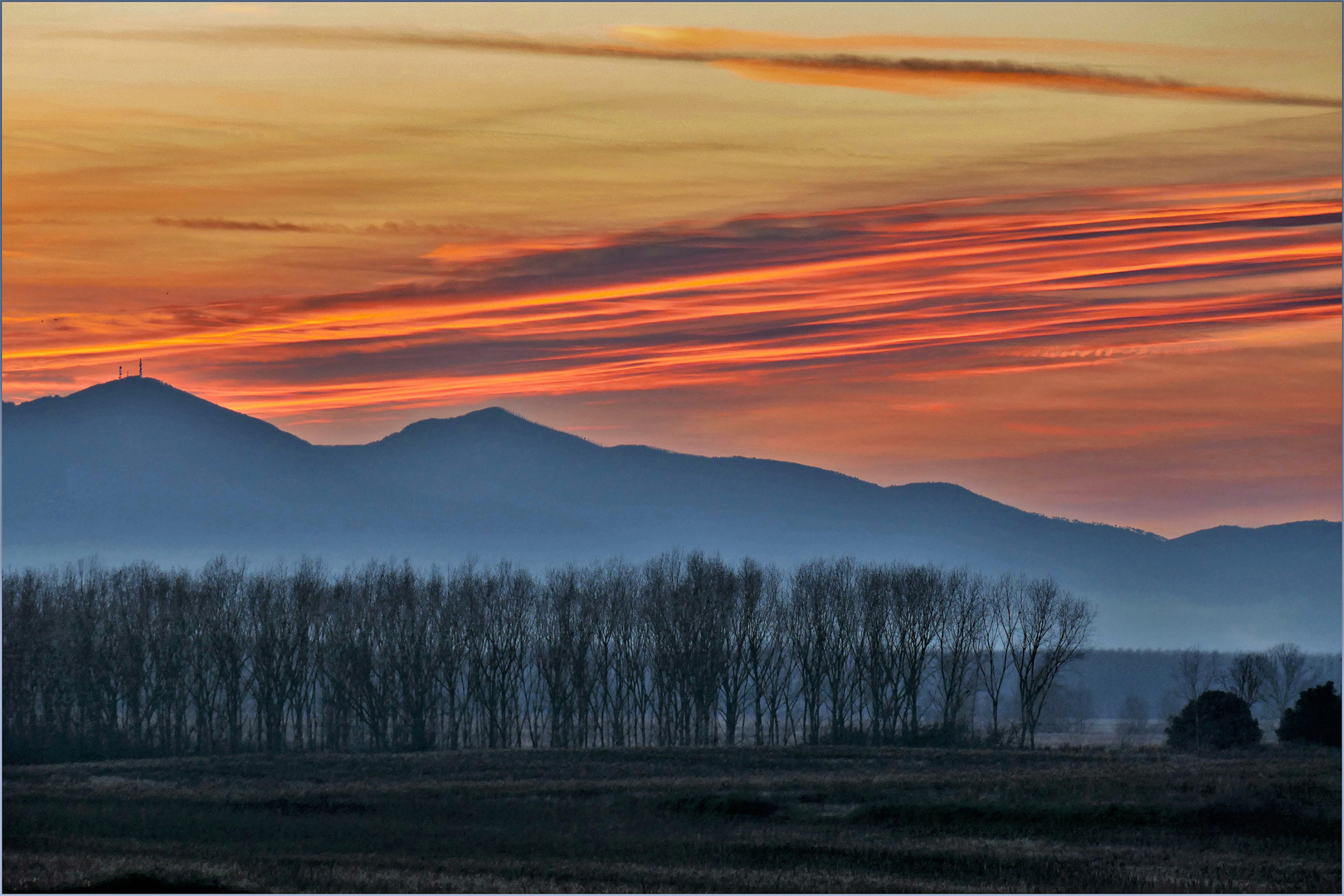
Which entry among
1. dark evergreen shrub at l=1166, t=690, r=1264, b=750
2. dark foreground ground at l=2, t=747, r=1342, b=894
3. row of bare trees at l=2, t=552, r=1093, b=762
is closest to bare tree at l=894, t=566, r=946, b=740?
row of bare trees at l=2, t=552, r=1093, b=762

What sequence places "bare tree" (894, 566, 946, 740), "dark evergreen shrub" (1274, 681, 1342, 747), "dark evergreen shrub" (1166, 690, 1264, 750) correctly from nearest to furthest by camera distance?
"dark evergreen shrub" (1274, 681, 1342, 747)
"dark evergreen shrub" (1166, 690, 1264, 750)
"bare tree" (894, 566, 946, 740)

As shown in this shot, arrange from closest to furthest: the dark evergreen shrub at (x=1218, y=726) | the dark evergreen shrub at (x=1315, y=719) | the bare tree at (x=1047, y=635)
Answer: the dark evergreen shrub at (x=1315, y=719) → the dark evergreen shrub at (x=1218, y=726) → the bare tree at (x=1047, y=635)

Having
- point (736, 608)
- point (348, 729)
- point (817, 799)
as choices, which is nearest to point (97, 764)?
A: point (348, 729)

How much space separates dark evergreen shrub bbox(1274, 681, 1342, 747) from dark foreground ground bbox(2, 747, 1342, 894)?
204 inches

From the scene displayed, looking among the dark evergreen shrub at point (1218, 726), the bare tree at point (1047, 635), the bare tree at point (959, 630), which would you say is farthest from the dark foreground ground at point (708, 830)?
the bare tree at point (959, 630)

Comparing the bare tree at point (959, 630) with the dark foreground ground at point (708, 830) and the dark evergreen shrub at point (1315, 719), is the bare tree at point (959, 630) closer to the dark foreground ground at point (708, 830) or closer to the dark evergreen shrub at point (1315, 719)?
the dark evergreen shrub at point (1315, 719)

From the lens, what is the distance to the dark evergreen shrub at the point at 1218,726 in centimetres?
6575

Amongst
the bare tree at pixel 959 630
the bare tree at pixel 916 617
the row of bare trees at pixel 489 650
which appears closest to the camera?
the row of bare trees at pixel 489 650

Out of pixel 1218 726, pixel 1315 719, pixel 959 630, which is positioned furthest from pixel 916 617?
pixel 1315 719

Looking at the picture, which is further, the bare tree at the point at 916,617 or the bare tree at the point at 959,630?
the bare tree at the point at 959,630

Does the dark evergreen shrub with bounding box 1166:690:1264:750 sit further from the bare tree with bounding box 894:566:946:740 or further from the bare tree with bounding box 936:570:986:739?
the bare tree with bounding box 894:566:946:740

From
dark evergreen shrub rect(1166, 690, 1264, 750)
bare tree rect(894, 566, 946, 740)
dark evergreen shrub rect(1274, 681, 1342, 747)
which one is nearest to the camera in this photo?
dark evergreen shrub rect(1274, 681, 1342, 747)

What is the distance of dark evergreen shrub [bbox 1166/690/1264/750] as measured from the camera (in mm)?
65750

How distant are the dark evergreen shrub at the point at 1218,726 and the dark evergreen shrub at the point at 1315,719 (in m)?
1.56
